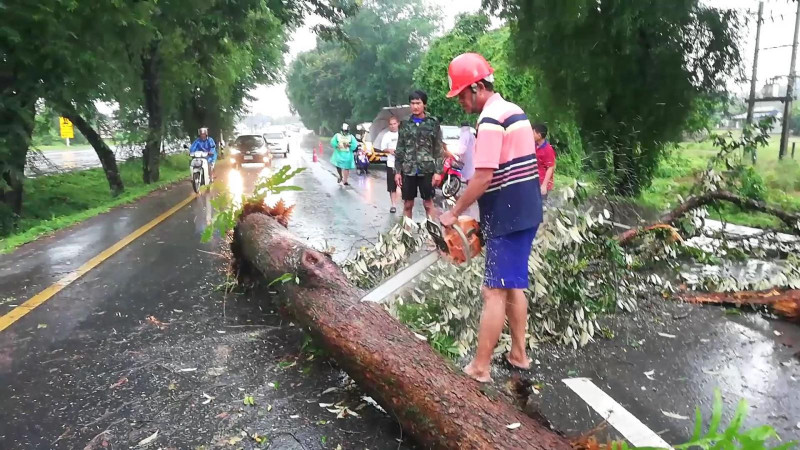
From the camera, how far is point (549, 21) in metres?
9.51

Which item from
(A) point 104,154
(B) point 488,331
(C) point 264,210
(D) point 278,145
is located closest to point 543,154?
(C) point 264,210

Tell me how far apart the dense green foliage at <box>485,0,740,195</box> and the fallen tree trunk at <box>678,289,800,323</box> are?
4.02 metres

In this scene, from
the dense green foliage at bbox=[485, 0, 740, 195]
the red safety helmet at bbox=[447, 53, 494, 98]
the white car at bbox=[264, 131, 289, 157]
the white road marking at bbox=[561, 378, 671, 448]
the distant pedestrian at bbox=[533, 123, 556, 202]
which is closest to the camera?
the white road marking at bbox=[561, 378, 671, 448]

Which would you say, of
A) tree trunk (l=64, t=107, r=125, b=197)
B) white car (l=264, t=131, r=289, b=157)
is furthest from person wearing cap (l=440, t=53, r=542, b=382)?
white car (l=264, t=131, r=289, b=157)

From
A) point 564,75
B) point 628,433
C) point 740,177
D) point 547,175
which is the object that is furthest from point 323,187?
point 628,433

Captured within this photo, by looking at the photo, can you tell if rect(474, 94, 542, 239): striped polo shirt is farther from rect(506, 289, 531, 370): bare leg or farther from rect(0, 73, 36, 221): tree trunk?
rect(0, 73, 36, 221): tree trunk

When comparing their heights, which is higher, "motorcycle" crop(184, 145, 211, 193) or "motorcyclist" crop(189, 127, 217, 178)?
"motorcyclist" crop(189, 127, 217, 178)

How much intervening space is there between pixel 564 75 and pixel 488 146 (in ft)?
27.6

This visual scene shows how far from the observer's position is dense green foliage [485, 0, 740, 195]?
31.4 feet

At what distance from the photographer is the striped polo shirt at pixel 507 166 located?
3332 mm

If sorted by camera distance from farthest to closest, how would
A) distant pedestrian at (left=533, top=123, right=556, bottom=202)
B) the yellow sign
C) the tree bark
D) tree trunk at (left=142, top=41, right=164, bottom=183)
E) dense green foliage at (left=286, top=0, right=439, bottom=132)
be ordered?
dense green foliage at (left=286, top=0, right=439, bottom=132)
tree trunk at (left=142, top=41, right=164, bottom=183)
the yellow sign
distant pedestrian at (left=533, top=123, right=556, bottom=202)
the tree bark

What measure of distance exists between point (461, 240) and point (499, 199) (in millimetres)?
327

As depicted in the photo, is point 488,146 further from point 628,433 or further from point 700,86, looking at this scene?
point 700,86

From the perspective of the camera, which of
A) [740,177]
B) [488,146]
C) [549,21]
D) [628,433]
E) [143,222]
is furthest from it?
[143,222]
